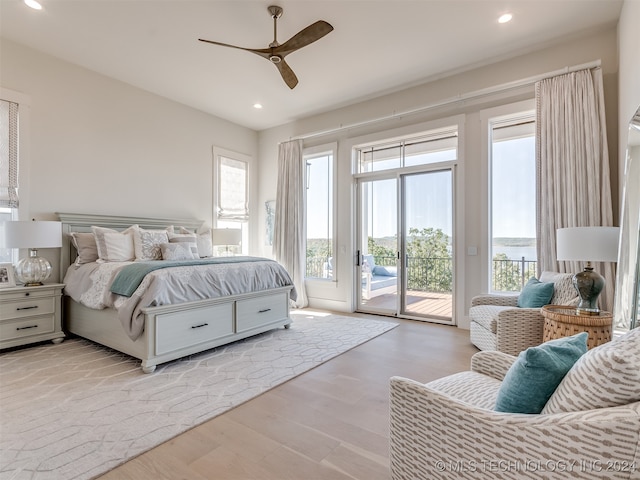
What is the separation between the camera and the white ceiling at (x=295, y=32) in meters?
3.06

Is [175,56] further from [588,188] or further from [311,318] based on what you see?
[588,188]

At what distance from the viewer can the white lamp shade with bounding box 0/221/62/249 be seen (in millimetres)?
3217

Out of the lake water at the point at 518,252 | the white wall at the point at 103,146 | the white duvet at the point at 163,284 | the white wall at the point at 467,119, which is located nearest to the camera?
the white duvet at the point at 163,284

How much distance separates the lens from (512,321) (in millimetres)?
2740

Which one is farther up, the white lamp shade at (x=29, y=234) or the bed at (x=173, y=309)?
the white lamp shade at (x=29, y=234)

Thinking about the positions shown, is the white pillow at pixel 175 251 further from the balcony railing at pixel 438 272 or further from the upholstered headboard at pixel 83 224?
the balcony railing at pixel 438 272

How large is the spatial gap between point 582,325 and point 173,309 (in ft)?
10.7

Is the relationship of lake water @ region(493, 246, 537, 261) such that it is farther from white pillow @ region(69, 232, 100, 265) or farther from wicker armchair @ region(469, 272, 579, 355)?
white pillow @ region(69, 232, 100, 265)

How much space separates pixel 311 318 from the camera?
4863 mm

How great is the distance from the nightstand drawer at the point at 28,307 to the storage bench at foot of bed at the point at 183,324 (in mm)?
229

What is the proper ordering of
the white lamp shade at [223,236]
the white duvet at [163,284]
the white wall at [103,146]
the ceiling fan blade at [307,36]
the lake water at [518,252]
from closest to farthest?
the ceiling fan blade at [307,36] < the white duvet at [163,284] < the white wall at [103,146] < the lake water at [518,252] < the white lamp shade at [223,236]

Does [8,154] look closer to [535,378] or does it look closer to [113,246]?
[113,246]

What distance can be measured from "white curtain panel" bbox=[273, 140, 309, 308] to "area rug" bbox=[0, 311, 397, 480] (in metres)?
1.88

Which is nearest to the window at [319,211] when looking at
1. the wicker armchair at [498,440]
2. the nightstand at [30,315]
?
A: the nightstand at [30,315]
